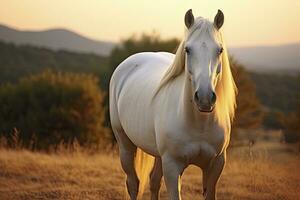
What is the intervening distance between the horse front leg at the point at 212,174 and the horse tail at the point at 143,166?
3.74 feet

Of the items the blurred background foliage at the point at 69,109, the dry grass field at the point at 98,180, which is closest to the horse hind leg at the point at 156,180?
the dry grass field at the point at 98,180

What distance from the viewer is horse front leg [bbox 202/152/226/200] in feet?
11.8

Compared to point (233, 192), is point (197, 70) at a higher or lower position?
higher

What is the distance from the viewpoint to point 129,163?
15.7 feet

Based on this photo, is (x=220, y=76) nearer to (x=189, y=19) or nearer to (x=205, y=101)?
(x=189, y=19)

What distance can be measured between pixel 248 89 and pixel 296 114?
8.88ft

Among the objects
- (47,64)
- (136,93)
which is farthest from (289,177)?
(47,64)

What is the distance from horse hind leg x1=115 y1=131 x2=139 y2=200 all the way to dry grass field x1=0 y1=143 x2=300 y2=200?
886 millimetres

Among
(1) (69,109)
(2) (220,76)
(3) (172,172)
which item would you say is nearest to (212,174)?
(3) (172,172)

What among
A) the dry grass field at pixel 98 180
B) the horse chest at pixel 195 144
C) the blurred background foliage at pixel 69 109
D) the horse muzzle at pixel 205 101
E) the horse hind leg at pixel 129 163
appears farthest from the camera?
the blurred background foliage at pixel 69 109

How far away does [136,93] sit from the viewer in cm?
436

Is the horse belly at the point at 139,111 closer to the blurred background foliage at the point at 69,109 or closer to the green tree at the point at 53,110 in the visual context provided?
the blurred background foliage at the point at 69,109

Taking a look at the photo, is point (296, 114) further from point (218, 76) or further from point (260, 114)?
point (218, 76)

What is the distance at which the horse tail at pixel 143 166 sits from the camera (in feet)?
15.8
